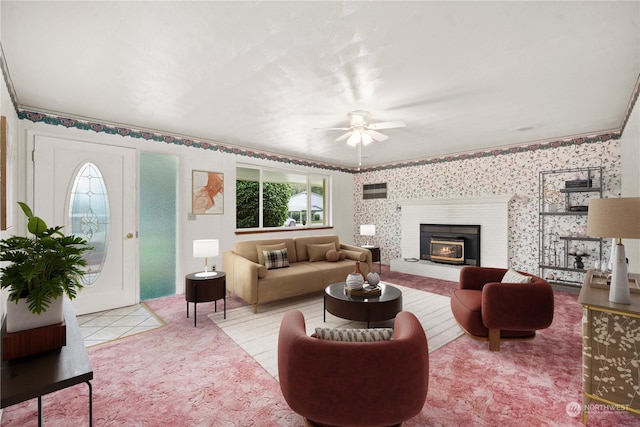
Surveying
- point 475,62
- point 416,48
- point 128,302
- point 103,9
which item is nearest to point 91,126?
point 128,302

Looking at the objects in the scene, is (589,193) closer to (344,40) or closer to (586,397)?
(586,397)

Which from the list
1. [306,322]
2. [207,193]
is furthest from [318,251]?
[207,193]

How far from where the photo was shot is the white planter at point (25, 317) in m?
1.38

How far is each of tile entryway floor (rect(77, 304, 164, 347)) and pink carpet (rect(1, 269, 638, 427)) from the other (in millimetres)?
225

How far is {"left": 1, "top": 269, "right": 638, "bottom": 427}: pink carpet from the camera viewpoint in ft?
Answer: 6.19

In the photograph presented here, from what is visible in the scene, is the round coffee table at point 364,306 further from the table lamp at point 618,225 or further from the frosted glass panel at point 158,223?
the frosted glass panel at point 158,223

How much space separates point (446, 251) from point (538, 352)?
132 inches

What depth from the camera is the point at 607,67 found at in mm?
2469

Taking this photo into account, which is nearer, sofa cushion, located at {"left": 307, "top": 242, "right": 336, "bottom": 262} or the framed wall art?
the framed wall art

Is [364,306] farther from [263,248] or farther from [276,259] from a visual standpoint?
[263,248]

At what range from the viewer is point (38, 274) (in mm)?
1413

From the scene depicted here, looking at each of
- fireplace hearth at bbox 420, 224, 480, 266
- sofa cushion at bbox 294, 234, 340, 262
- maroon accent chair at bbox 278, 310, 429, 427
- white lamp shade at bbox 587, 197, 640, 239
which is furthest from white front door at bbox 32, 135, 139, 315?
fireplace hearth at bbox 420, 224, 480, 266

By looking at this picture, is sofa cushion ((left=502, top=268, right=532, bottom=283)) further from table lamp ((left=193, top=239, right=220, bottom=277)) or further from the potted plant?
the potted plant

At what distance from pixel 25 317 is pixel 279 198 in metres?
5.03
